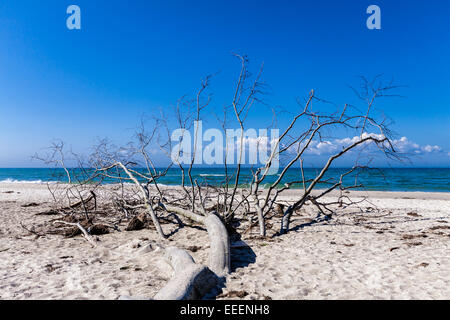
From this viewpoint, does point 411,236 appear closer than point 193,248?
No

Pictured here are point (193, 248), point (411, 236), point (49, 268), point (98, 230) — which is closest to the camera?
point (49, 268)

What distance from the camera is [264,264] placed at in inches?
160

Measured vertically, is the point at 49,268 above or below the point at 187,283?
below

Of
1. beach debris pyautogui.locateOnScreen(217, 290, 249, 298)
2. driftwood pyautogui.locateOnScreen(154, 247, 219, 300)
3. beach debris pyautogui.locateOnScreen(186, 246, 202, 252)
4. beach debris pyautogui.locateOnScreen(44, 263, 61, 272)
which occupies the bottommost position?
beach debris pyautogui.locateOnScreen(44, 263, 61, 272)

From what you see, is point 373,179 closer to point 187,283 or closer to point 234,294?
point 234,294

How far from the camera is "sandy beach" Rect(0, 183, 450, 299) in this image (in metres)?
3.16

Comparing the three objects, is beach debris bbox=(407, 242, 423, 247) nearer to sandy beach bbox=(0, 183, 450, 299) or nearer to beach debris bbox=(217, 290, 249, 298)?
sandy beach bbox=(0, 183, 450, 299)

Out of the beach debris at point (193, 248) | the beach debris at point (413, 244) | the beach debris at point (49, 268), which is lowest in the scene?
the beach debris at point (49, 268)

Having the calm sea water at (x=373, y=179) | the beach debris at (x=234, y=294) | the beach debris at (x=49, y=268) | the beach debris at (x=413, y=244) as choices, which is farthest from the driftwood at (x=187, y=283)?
the beach debris at (x=413, y=244)

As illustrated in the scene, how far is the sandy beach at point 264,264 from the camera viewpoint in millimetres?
3160

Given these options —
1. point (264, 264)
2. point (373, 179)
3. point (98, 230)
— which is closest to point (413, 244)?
point (264, 264)

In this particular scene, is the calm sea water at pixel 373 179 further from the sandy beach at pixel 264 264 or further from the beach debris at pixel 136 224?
the beach debris at pixel 136 224

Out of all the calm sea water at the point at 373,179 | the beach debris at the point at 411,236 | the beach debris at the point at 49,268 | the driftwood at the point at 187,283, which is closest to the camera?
the driftwood at the point at 187,283

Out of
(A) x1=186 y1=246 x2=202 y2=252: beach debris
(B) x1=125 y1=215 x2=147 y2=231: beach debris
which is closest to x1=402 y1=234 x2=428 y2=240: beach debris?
(A) x1=186 y1=246 x2=202 y2=252: beach debris
